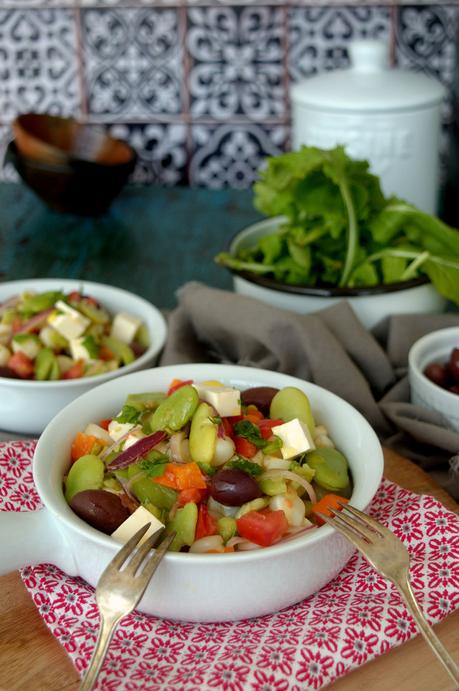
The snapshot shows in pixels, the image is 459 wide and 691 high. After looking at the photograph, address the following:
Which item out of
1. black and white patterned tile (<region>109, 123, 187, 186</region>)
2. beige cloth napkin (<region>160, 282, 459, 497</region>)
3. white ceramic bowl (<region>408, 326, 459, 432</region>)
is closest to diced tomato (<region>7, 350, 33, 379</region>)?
beige cloth napkin (<region>160, 282, 459, 497</region>)

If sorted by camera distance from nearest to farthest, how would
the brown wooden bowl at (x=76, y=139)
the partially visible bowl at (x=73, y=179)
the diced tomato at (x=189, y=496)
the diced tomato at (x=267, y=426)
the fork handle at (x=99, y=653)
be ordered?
1. the fork handle at (x=99, y=653)
2. the diced tomato at (x=189, y=496)
3. the diced tomato at (x=267, y=426)
4. the partially visible bowl at (x=73, y=179)
5. the brown wooden bowl at (x=76, y=139)

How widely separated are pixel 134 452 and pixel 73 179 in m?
1.29

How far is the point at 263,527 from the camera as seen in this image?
98 centimetres

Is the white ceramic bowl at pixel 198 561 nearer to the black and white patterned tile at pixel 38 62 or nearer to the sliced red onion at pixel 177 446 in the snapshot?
the sliced red onion at pixel 177 446

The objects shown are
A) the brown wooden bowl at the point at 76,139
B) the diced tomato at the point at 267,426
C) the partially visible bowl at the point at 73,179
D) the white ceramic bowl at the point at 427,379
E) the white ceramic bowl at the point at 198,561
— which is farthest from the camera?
the brown wooden bowl at the point at 76,139

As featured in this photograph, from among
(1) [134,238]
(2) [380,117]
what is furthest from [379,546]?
(1) [134,238]

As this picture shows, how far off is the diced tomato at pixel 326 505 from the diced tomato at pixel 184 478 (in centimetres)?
13

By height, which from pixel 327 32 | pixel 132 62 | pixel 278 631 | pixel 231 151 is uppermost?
pixel 327 32

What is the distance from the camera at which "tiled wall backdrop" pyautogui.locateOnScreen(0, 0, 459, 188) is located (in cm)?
277

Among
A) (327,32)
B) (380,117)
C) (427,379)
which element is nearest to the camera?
(427,379)

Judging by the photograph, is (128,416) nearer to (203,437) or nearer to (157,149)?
(203,437)

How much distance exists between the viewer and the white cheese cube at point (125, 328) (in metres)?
1.53

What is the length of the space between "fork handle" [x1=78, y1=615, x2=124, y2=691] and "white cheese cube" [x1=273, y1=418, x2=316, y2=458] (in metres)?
0.32

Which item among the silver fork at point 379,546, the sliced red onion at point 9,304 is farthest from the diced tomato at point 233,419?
the sliced red onion at point 9,304
